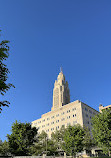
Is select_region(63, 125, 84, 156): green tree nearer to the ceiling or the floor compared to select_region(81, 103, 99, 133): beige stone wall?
nearer to the floor

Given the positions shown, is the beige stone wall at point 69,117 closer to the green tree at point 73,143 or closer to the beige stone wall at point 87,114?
the beige stone wall at point 87,114

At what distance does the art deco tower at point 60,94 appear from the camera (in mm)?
130500

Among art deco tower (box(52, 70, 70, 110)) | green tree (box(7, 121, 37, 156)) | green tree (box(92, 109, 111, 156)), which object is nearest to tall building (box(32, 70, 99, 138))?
art deco tower (box(52, 70, 70, 110))

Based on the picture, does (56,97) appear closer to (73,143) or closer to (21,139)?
(73,143)

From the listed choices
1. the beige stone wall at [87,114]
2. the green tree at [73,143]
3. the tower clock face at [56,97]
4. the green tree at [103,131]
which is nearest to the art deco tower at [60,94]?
the tower clock face at [56,97]

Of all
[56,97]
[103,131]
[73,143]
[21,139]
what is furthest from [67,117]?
[103,131]

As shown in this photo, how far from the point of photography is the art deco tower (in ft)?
428

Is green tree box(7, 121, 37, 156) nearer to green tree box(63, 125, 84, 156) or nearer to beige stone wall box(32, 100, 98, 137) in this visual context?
green tree box(63, 125, 84, 156)

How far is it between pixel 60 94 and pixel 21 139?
98.2 metres

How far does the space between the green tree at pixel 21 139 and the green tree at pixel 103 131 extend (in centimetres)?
1711

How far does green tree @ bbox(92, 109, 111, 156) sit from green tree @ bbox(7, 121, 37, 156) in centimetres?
1711

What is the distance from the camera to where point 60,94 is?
133 meters

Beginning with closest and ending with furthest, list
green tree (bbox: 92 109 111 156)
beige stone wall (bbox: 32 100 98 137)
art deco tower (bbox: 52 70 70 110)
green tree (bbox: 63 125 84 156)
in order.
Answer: green tree (bbox: 92 109 111 156) → green tree (bbox: 63 125 84 156) → beige stone wall (bbox: 32 100 98 137) → art deco tower (bbox: 52 70 70 110)

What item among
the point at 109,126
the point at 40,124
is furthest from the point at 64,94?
the point at 109,126
